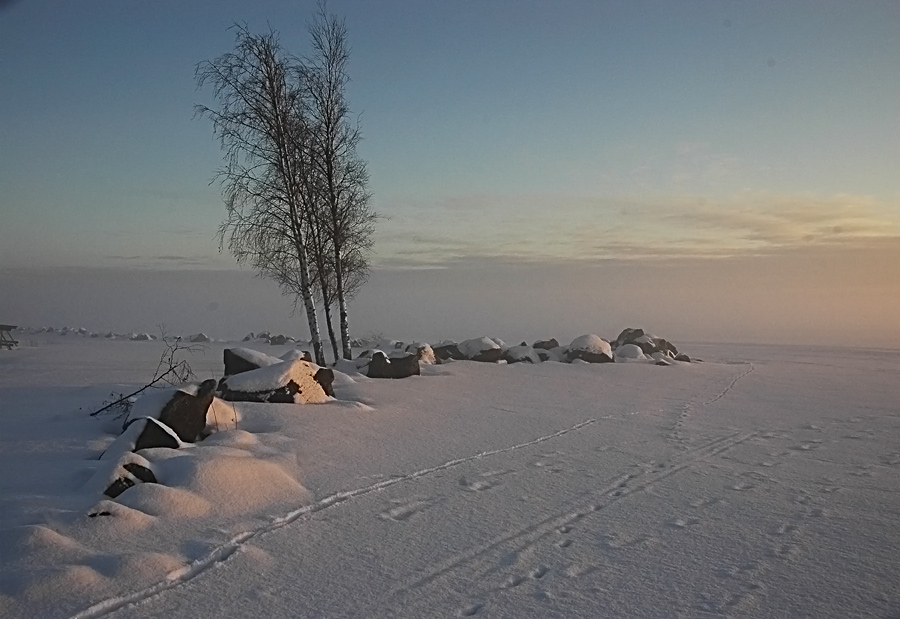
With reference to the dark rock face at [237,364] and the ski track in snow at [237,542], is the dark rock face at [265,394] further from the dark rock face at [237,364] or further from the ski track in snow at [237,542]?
the ski track in snow at [237,542]

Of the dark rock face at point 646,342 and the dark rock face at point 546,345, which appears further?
the dark rock face at point 646,342

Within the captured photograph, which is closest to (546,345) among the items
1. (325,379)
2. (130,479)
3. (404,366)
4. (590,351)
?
(590,351)

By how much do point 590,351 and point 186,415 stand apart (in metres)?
13.5

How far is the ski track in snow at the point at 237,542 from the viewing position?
3877 millimetres

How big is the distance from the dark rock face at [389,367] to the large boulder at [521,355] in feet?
17.1

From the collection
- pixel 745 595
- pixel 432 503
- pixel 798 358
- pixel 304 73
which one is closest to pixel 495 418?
pixel 432 503

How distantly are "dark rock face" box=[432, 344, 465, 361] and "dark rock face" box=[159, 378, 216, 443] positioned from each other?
10952 millimetres

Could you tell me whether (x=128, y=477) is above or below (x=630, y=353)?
above

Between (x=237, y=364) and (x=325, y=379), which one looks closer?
(x=325, y=379)

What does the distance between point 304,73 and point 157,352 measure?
38.6ft

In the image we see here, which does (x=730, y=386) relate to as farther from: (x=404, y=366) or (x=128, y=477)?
(x=128, y=477)

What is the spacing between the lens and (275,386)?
9.40m

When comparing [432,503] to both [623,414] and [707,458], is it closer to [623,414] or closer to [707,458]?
[707,458]

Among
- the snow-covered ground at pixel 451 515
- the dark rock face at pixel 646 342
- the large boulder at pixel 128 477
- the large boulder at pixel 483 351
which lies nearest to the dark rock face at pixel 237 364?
the snow-covered ground at pixel 451 515
